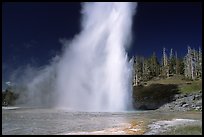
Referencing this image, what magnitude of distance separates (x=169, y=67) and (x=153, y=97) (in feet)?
142

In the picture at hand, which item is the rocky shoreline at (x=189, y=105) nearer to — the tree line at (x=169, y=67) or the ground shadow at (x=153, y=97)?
the ground shadow at (x=153, y=97)

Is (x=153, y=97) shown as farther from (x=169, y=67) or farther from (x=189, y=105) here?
(x=169, y=67)

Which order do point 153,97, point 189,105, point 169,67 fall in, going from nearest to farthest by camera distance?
point 189,105 < point 153,97 < point 169,67

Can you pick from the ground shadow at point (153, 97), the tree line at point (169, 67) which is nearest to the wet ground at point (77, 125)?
the ground shadow at point (153, 97)

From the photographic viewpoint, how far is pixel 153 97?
66.5 m

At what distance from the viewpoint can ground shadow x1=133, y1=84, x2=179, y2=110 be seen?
59.7 meters

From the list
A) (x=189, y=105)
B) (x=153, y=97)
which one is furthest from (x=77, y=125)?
(x=153, y=97)

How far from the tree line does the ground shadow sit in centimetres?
1956

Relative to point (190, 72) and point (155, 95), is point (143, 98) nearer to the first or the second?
A: point (155, 95)

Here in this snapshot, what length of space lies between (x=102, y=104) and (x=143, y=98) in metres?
21.7

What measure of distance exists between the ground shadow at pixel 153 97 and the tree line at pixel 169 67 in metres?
19.6

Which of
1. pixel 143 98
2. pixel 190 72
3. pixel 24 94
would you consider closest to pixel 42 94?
pixel 24 94

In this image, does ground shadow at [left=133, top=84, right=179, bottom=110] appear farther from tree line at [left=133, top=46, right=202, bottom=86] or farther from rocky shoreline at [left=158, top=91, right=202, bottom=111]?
tree line at [left=133, top=46, right=202, bottom=86]

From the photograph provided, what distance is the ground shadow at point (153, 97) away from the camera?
196 ft
